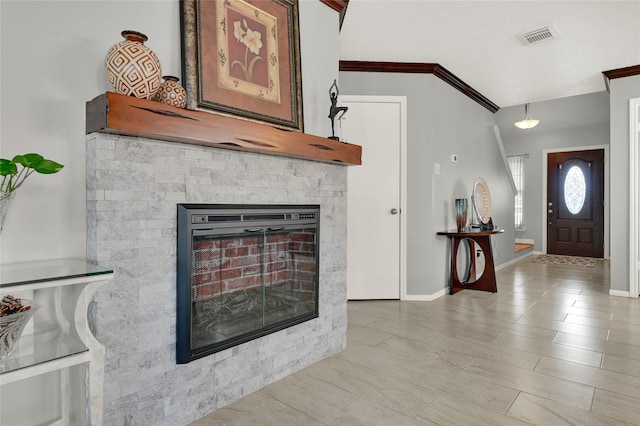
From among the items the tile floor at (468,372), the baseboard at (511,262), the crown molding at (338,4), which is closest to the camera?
the tile floor at (468,372)

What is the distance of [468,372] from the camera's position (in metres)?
2.23

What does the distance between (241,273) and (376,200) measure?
2209 millimetres

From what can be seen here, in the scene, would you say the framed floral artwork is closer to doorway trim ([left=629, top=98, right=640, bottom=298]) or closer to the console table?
the console table

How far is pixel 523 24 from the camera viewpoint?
121 inches

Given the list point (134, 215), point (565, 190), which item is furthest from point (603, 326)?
point (565, 190)

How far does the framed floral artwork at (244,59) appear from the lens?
1.75m

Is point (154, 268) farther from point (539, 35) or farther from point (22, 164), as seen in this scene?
point (539, 35)

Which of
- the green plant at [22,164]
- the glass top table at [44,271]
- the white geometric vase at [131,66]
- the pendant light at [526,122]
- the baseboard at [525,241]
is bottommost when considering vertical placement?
the baseboard at [525,241]

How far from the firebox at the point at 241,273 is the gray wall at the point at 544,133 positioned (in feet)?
18.4

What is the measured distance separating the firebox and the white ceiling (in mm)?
1742

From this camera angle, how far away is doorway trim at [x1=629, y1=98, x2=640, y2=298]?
4.04 m

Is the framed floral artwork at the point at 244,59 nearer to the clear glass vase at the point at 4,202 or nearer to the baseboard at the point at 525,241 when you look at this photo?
the clear glass vase at the point at 4,202

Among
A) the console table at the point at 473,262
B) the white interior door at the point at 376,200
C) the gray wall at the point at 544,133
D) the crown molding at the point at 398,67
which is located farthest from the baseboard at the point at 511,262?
the crown molding at the point at 398,67

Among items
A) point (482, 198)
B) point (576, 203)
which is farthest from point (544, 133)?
point (482, 198)
